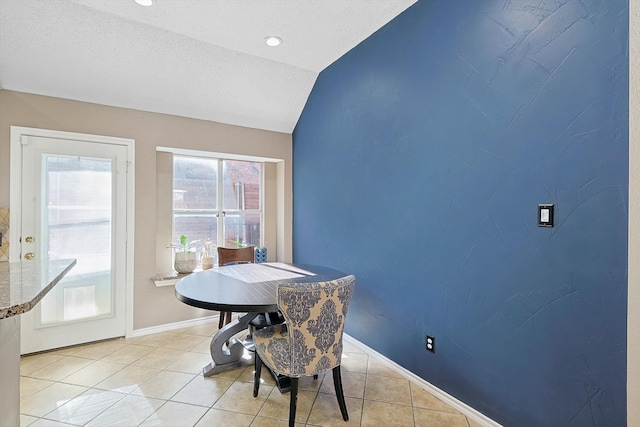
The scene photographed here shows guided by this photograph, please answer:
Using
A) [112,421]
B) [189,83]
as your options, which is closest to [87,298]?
[112,421]

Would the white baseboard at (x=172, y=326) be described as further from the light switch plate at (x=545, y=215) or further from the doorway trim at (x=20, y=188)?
the light switch plate at (x=545, y=215)

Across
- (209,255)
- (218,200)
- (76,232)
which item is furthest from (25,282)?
(218,200)

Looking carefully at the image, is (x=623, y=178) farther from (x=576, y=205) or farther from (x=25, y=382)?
(x=25, y=382)

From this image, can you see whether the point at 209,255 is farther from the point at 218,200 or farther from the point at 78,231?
the point at 78,231

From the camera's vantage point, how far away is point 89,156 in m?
3.03

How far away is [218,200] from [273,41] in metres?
2.03

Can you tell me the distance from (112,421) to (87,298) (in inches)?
61.3

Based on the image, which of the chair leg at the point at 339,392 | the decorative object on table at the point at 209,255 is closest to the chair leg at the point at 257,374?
the chair leg at the point at 339,392

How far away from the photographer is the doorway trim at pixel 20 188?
2.71 metres

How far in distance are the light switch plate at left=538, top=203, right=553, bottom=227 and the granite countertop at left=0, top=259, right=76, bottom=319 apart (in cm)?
211

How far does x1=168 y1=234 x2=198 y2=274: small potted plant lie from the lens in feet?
11.7

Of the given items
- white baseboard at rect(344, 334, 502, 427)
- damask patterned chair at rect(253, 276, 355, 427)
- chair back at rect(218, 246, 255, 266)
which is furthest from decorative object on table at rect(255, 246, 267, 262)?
damask patterned chair at rect(253, 276, 355, 427)

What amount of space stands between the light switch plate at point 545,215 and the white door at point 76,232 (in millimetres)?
3474

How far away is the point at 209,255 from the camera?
386 cm
